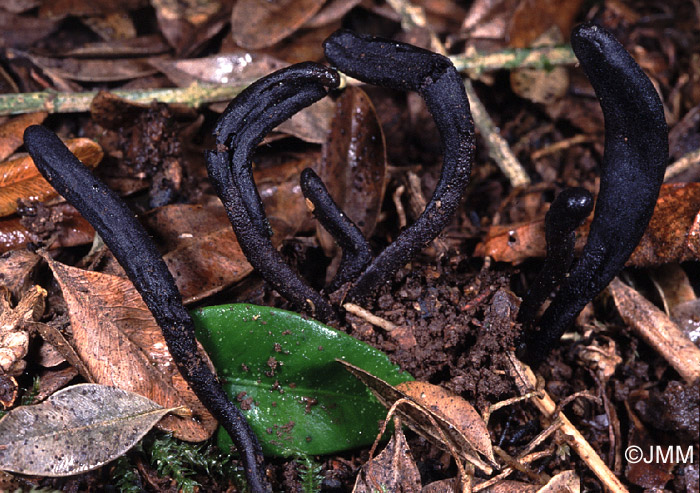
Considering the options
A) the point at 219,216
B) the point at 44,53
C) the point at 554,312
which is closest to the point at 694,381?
the point at 554,312

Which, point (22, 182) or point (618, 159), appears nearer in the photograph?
point (618, 159)

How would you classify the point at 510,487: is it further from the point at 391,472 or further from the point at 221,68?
the point at 221,68

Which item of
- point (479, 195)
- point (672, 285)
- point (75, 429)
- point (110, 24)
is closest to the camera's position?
point (75, 429)

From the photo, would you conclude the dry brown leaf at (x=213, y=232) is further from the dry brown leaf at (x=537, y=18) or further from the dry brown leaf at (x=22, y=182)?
the dry brown leaf at (x=537, y=18)

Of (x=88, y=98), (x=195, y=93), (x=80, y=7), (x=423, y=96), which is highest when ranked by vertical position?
(x=423, y=96)

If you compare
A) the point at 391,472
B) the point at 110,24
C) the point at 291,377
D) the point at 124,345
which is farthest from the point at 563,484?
the point at 110,24

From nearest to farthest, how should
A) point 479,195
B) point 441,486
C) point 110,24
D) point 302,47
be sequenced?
point 441,486
point 479,195
point 302,47
point 110,24

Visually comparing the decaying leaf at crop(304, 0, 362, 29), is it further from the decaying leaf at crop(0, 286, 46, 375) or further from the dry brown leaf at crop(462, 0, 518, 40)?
the decaying leaf at crop(0, 286, 46, 375)

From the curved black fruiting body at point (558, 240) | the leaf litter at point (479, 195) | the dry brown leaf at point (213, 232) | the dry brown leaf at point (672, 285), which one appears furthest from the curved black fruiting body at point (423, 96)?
the dry brown leaf at point (672, 285)
